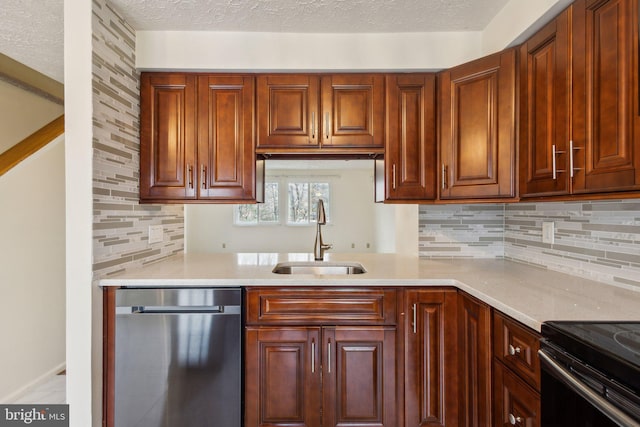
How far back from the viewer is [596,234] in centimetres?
149

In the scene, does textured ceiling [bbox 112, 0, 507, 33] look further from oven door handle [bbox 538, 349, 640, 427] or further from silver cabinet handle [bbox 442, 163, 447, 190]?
oven door handle [bbox 538, 349, 640, 427]

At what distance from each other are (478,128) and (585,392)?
137 cm

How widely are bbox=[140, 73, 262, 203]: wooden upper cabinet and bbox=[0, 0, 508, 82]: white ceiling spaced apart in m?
0.29

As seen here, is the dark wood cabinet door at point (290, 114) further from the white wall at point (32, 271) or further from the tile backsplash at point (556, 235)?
the white wall at point (32, 271)

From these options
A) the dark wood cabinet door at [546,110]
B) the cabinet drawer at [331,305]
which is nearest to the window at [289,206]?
the cabinet drawer at [331,305]

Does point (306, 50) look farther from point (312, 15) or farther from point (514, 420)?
point (514, 420)

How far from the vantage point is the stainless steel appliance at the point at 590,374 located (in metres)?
0.69

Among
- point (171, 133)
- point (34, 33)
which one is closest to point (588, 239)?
point (171, 133)

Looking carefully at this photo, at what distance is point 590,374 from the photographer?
30.6 inches

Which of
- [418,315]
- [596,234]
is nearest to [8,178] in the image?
[418,315]

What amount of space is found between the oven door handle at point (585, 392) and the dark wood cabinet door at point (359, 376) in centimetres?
77

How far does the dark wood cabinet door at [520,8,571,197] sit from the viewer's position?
4.30 feet

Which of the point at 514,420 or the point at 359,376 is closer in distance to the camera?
the point at 514,420

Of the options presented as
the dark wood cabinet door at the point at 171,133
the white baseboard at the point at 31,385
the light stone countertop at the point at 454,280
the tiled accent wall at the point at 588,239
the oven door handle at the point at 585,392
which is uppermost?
the dark wood cabinet door at the point at 171,133
